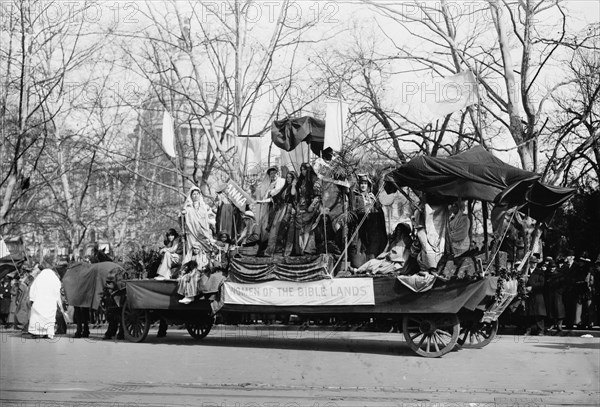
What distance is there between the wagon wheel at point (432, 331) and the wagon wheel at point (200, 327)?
476 cm

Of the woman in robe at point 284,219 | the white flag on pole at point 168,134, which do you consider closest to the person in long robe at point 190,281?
the woman in robe at point 284,219

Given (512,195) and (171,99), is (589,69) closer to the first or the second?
(512,195)

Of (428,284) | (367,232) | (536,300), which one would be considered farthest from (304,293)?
(536,300)

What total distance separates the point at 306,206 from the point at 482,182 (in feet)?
12.3

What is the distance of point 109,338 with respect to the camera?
18953 millimetres

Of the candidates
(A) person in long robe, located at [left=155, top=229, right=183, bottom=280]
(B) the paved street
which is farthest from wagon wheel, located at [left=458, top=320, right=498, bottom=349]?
(A) person in long robe, located at [left=155, top=229, right=183, bottom=280]

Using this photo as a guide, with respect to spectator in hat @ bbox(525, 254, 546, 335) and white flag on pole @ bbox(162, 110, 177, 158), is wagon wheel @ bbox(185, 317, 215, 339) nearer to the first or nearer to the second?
white flag on pole @ bbox(162, 110, 177, 158)

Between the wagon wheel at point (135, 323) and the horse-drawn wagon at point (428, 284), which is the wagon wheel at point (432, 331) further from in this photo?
the wagon wheel at point (135, 323)

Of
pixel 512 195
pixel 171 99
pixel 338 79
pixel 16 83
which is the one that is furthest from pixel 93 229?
pixel 512 195

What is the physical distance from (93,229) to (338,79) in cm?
2055

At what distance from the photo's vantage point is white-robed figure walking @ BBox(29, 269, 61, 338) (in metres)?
19.9

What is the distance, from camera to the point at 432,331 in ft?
47.3

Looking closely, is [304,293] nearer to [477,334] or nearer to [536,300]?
[477,334]

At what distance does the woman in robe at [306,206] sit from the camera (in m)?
16.5
